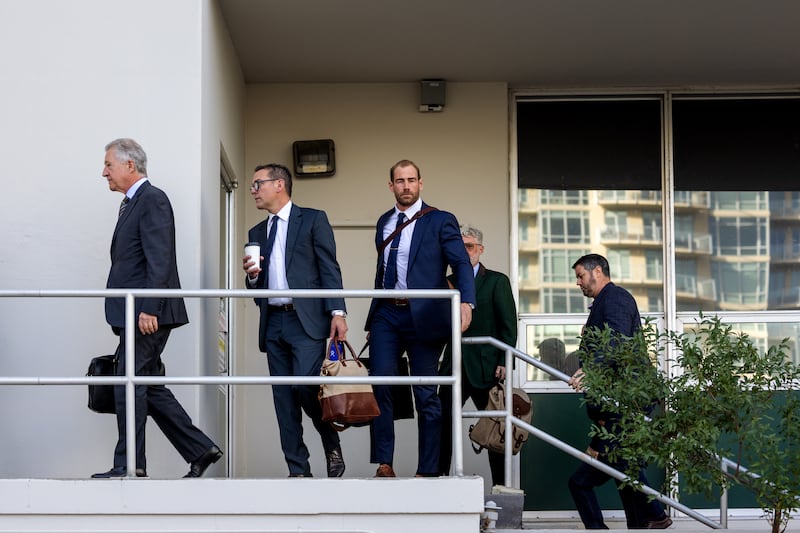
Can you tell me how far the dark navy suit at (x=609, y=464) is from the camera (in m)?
8.34

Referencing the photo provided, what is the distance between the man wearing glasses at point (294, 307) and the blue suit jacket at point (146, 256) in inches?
15.9

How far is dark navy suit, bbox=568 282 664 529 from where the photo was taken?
834cm

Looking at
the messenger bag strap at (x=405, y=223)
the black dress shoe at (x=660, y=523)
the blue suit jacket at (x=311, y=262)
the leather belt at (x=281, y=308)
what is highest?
the messenger bag strap at (x=405, y=223)

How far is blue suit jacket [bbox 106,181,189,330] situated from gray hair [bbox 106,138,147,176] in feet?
0.56

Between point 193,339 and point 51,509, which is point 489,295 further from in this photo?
point 51,509

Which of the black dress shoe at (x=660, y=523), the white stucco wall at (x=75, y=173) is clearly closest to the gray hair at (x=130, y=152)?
the white stucco wall at (x=75, y=173)

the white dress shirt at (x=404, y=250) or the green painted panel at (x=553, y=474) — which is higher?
the white dress shirt at (x=404, y=250)

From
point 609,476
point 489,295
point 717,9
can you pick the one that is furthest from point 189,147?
point 717,9

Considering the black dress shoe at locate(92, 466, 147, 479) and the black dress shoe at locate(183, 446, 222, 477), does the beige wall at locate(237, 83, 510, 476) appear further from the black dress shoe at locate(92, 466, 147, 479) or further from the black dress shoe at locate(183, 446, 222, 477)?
the black dress shoe at locate(92, 466, 147, 479)

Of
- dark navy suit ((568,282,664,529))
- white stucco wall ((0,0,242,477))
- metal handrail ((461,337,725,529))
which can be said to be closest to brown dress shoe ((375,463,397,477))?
metal handrail ((461,337,725,529))

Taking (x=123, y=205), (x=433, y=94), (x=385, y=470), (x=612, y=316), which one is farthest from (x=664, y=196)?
(x=123, y=205)

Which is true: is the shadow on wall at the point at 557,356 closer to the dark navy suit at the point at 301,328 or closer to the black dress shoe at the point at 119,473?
the dark navy suit at the point at 301,328

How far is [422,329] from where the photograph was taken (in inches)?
301

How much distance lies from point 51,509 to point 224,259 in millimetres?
3311
